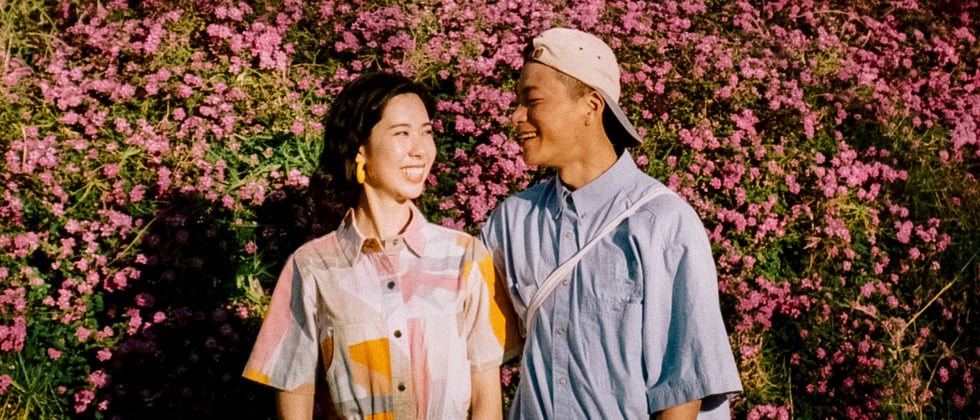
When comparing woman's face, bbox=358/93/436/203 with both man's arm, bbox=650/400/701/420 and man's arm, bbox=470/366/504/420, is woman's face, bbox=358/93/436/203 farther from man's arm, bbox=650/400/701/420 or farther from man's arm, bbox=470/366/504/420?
man's arm, bbox=650/400/701/420

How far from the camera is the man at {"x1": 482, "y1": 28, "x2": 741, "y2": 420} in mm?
2344

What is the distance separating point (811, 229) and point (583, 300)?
251 centimetres

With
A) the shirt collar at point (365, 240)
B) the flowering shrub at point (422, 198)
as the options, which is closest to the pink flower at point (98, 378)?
the flowering shrub at point (422, 198)

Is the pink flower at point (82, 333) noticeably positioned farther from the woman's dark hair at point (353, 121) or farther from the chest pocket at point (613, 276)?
the chest pocket at point (613, 276)

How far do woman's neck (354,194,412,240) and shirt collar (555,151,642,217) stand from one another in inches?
20.2

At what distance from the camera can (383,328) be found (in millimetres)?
2432

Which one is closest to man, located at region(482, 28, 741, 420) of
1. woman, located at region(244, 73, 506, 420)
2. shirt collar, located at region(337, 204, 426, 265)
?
woman, located at region(244, 73, 506, 420)

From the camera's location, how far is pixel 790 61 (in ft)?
17.0

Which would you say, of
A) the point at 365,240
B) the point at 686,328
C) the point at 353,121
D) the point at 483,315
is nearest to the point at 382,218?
the point at 365,240

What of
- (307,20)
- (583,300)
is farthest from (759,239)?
(307,20)

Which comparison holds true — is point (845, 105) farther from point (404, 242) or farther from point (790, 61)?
point (404, 242)

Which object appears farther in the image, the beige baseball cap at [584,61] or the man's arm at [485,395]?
the beige baseball cap at [584,61]

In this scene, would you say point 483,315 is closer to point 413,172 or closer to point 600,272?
point 600,272

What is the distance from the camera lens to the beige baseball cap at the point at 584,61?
2.60 meters
